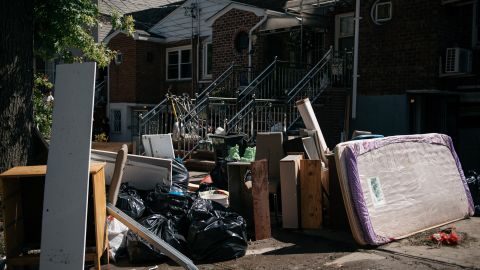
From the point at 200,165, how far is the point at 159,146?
2.25 metres

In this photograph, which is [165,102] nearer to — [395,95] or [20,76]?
[395,95]

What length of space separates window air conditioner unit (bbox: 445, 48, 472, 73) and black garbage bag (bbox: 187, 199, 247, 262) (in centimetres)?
660

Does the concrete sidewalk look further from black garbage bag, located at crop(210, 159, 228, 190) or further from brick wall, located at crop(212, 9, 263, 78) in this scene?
brick wall, located at crop(212, 9, 263, 78)

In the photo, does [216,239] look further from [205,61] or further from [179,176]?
[205,61]

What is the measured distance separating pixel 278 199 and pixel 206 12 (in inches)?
457

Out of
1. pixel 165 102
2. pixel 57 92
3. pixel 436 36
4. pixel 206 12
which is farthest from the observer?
pixel 206 12

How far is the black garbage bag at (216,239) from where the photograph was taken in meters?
5.02

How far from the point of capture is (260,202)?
5895 mm

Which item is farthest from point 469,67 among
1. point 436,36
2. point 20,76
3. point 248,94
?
point 20,76

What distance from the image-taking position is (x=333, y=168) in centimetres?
636

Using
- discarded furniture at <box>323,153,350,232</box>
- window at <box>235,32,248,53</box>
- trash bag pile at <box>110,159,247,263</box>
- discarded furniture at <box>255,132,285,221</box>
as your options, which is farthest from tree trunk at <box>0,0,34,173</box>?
window at <box>235,32,248,53</box>

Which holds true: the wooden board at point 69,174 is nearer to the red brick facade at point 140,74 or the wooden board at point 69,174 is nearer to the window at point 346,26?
the window at point 346,26

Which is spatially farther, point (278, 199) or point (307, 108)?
point (307, 108)

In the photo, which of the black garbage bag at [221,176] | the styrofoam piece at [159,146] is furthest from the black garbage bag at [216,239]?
the styrofoam piece at [159,146]
